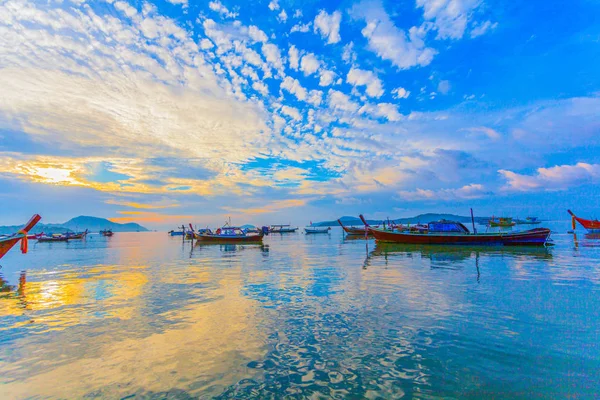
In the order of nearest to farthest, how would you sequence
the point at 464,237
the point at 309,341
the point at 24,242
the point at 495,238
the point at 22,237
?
the point at 309,341, the point at 24,242, the point at 22,237, the point at 495,238, the point at 464,237

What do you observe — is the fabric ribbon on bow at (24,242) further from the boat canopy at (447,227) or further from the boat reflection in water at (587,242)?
the boat reflection in water at (587,242)

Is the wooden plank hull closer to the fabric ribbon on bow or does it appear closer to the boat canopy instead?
the boat canopy

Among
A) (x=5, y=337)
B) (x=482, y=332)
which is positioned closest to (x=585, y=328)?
(x=482, y=332)

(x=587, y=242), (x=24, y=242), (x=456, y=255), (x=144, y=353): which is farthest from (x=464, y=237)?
(x=24, y=242)

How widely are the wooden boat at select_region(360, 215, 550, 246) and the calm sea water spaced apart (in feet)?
82.6

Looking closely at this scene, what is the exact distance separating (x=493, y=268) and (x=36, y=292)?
2739 centimetres

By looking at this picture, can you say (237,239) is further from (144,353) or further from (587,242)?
(587,242)

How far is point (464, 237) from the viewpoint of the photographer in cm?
3944

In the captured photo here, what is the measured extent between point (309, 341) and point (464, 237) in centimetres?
3829

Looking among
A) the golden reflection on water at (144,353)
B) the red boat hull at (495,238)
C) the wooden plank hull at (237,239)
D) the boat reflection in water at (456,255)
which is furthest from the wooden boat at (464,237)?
the golden reflection on water at (144,353)

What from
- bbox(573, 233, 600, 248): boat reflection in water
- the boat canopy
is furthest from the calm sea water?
bbox(573, 233, 600, 248): boat reflection in water

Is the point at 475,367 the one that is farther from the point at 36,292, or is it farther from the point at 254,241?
the point at 254,241

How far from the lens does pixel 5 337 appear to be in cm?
878

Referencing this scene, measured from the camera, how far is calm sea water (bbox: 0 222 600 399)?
5.64 metres
